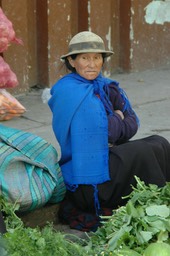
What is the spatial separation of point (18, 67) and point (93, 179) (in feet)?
8.92

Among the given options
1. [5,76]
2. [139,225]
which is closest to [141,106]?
[5,76]

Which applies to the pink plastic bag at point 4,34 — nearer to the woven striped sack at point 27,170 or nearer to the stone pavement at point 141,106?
the woven striped sack at point 27,170

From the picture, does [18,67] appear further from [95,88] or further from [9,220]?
[9,220]

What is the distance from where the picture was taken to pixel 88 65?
3979 mm

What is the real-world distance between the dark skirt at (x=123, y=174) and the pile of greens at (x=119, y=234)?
339 millimetres

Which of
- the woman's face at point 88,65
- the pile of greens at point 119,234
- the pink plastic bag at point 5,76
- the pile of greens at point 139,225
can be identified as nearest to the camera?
the pile of greens at point 119,234

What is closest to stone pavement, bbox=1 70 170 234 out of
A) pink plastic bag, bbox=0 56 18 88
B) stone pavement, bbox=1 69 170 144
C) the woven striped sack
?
stone pavement, bbox=1 69 170 144

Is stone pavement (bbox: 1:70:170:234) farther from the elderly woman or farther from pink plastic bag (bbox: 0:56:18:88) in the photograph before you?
the elderly woman

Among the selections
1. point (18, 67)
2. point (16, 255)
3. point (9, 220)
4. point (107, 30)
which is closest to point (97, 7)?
point (107, 30)

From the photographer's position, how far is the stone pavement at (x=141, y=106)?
5491 mm

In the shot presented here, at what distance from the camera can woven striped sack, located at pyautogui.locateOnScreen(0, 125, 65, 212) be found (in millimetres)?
3545

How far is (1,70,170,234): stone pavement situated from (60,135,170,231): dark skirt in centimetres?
90

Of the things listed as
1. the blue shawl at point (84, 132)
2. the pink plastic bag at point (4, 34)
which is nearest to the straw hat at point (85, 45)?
the blue shawl at point (84, 132)

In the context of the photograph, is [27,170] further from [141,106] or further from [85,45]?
[141,106]
